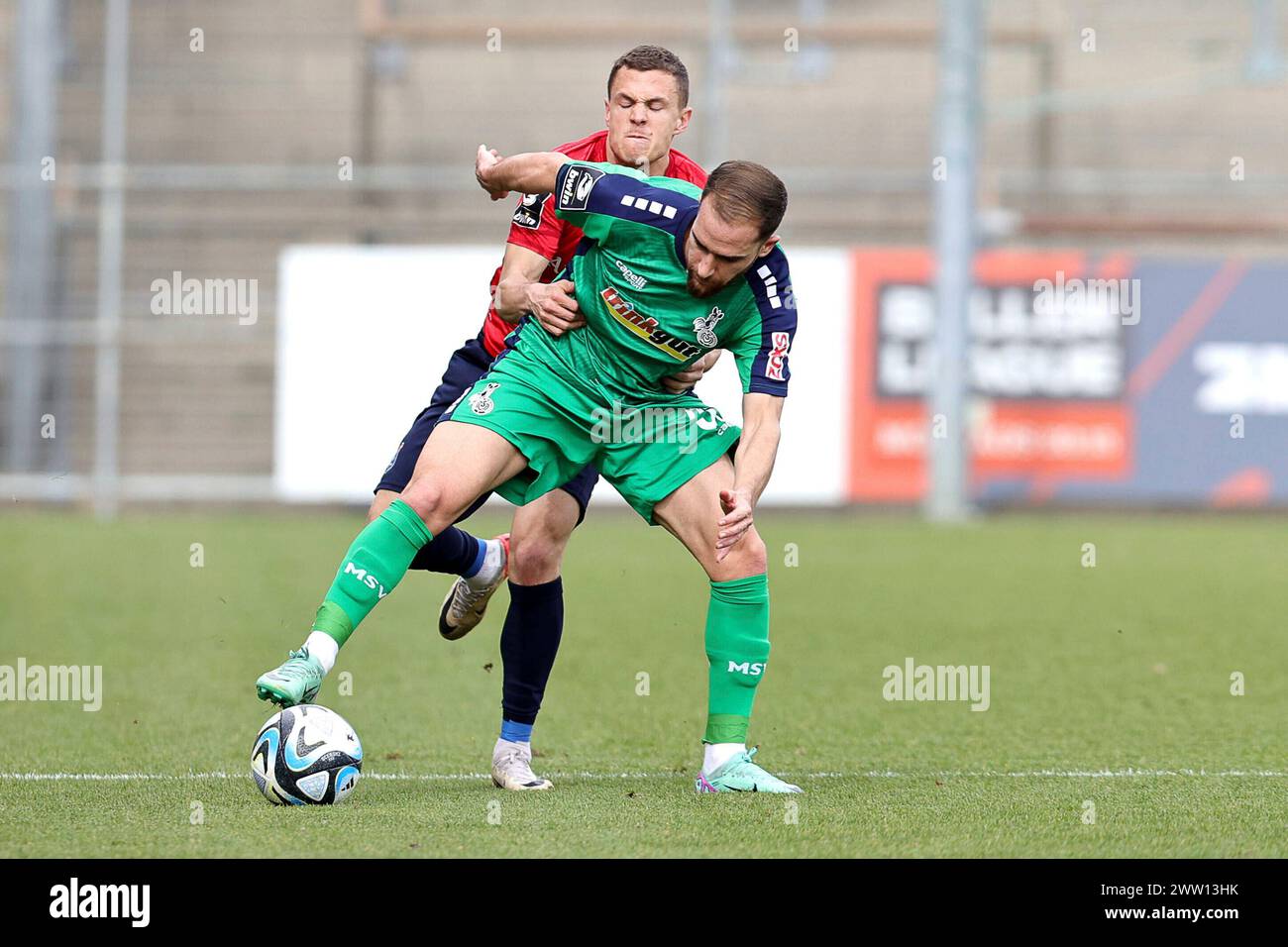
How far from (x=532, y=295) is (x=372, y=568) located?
89 centimetres

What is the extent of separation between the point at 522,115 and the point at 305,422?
4825mm

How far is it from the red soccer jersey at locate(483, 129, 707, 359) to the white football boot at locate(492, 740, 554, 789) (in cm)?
118

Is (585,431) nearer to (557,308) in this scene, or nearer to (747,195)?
(557,308)

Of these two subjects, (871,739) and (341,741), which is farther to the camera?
(871,739)

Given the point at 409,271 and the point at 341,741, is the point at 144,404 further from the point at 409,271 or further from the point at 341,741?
A: the point at 341,741

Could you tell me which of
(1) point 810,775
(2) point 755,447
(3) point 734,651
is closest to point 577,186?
(2) point 755,447

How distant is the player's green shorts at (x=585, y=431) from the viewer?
4.87 meters

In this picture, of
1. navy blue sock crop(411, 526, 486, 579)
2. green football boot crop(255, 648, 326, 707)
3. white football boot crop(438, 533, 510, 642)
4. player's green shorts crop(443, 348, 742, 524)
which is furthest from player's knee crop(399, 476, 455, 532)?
white football boot crop(438, 533, 510, 642)

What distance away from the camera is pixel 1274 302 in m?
15.9

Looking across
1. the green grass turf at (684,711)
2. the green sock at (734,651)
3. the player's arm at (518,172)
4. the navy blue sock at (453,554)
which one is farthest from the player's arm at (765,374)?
the navy blue sock at (453,554)

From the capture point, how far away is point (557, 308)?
4863 millimetres

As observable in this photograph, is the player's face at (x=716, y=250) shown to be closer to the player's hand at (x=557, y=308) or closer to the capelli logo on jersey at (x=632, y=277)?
the capelli logo on jersey at (x=632, y=277)
